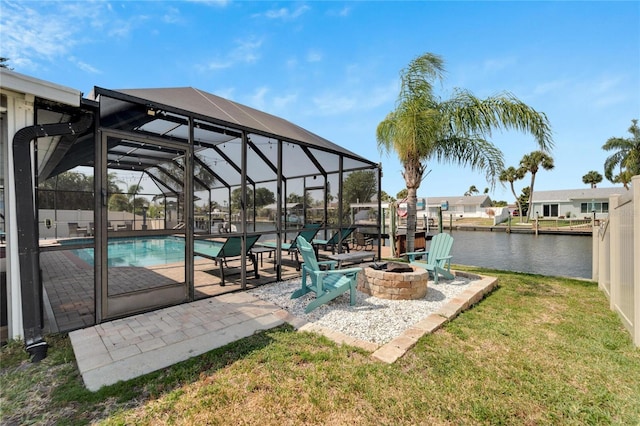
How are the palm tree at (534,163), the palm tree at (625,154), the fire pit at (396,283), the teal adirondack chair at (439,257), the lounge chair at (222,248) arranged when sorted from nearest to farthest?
the fire pit at (396,283) < the lounge chair at (222,248) < the teal adirondack chair at (439,257) < the palm tree at (625,154) < the palm tree at (534,163)

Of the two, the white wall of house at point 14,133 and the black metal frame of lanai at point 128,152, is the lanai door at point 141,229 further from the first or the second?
the white wall of house at point 14,133

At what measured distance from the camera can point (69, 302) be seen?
168 inches

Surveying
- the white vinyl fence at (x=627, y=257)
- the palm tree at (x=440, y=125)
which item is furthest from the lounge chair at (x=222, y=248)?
the white vinyl fence at (x=627, y=257)

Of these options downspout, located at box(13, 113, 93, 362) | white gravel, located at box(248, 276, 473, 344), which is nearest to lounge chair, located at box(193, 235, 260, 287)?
white gravel, located at box(248, 276, 473, 344)

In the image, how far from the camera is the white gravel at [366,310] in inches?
136

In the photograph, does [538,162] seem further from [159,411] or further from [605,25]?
[159,411]

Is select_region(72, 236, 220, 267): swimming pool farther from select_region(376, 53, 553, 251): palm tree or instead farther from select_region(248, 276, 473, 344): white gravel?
select_region(376, 53, 553, 251): palm tree

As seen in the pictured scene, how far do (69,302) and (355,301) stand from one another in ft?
14.8

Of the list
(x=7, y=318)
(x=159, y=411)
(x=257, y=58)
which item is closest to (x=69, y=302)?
(x=7, y=318)

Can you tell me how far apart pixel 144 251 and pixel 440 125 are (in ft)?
23.8

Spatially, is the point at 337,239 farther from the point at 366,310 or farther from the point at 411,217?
the point at 366,310

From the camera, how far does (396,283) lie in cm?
462

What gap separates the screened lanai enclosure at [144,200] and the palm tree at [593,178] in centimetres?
5281

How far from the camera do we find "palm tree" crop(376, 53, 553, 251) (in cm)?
664
